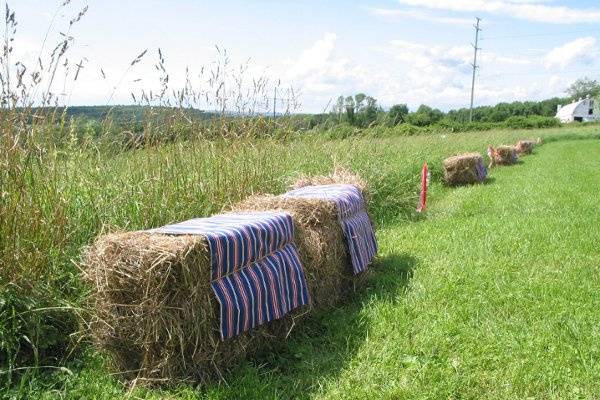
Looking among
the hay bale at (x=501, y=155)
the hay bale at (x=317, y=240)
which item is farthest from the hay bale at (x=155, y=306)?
the hay bale at (x=501, y=155)

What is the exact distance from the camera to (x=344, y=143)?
34.8 feet

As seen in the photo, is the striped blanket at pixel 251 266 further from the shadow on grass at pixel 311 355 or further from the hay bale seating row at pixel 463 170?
the hay bale seating row at pixel 463 170

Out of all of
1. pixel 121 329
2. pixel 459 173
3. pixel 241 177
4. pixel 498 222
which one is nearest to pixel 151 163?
pixel 241 177

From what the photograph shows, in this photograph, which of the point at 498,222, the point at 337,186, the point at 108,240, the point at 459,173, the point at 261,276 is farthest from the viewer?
the point at 459,173

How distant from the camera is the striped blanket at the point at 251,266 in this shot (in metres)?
3.48

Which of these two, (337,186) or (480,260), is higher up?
(337,186)

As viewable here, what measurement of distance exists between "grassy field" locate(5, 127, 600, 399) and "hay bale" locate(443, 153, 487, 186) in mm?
6416

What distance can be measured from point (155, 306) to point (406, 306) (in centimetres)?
226

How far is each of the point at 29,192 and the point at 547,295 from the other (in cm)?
412

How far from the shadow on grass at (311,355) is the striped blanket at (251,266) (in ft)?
0.94

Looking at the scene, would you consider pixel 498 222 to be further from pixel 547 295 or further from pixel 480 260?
pixel 547 295

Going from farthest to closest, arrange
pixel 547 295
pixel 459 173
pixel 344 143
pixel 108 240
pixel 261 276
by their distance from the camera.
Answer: pixel 459 173
pixel 344 143
pixel 547 295
pixel 261 276
pixel 108 240

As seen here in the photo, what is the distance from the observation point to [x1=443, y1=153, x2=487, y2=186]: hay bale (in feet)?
48.4

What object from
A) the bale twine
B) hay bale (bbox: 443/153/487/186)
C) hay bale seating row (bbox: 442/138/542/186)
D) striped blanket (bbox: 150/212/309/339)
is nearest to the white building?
the bale twine
